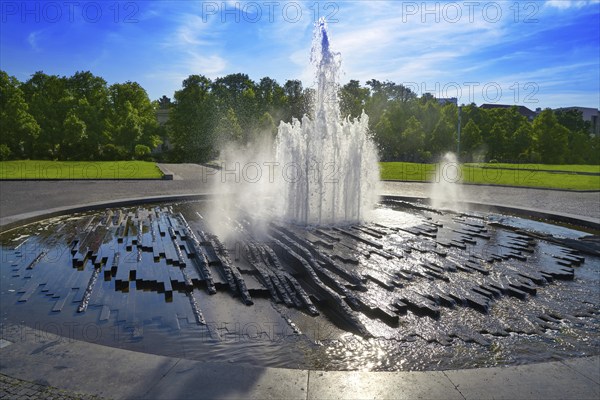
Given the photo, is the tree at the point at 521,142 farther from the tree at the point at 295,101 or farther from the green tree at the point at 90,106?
the green tree at the point at 90,106

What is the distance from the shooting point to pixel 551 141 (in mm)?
49875

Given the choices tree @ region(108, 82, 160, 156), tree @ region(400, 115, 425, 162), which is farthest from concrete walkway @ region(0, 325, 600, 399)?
tree @ region(108, 82, 160, 156)

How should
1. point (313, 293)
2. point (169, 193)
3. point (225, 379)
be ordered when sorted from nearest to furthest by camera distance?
1. point (225, 379)
2. point (313, 293)
3. point (169, 193)

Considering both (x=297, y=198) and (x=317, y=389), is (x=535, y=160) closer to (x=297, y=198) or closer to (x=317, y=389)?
(x=297, y=198)

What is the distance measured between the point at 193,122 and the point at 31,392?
51.6m

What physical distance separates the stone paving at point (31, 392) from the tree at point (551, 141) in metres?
55.0

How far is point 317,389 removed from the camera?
3.86 meters

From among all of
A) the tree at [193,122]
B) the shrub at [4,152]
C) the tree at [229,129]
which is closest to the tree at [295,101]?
the tree at [229,129]

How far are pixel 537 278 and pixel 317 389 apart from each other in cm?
544

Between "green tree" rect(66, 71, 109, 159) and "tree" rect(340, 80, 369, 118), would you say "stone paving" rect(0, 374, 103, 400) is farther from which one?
"tree" rect(340, 80, 369, 118)

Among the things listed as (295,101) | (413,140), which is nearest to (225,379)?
(413,140)

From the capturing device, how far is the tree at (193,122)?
51469mm

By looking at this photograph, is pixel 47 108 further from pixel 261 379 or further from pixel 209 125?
pixel 261 379

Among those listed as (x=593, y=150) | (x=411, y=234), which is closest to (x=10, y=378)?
(x=411, y=234)
